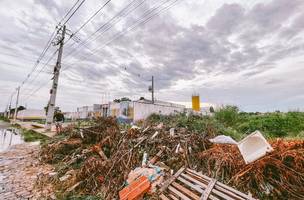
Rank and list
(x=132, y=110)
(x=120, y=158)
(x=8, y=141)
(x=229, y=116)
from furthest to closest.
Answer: (x=132, y=110) → (x=229, y=116) → (x=8, y=141) → (x=120, y=158)

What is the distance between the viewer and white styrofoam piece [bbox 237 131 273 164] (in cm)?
398

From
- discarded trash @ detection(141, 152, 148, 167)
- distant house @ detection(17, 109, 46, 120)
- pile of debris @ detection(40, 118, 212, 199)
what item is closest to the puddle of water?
pile of debris @ detection(40, 118, 212, 199)

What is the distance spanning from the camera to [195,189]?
350cm

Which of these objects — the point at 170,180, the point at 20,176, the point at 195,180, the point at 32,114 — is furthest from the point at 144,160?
the point at 32,114

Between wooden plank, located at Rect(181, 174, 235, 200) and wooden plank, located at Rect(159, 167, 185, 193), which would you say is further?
wooden plank, located at Rect(159, 167, 185, 193)

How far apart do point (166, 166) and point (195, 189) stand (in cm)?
109

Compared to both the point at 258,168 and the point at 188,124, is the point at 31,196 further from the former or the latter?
the point at 188,124

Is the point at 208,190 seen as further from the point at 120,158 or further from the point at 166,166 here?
the point at 120,158

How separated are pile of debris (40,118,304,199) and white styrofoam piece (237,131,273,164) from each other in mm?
103

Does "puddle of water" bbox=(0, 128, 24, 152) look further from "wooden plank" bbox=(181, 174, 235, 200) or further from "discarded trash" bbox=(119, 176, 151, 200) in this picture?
"wooden plank" bbox=(181, 174, 235, 200)

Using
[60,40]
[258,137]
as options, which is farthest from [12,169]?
[60,40]

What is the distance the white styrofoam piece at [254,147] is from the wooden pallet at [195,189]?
3.26ft

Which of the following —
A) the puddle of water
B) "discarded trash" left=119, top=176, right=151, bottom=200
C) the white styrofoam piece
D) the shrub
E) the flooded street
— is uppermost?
the shrub

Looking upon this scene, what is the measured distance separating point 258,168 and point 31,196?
16.3 feet
